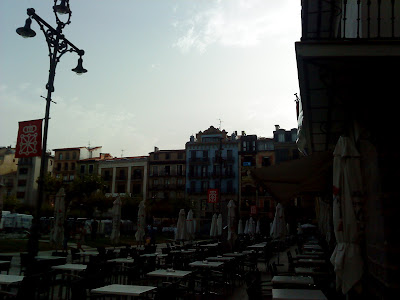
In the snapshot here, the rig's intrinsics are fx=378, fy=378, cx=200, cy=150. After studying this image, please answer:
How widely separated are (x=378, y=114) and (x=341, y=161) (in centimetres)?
143

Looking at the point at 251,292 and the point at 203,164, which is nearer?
the point at 251,292

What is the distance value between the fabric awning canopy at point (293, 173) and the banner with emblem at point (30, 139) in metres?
5.51

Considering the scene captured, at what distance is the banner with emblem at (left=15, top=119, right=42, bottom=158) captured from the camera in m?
9.61

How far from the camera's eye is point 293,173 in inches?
297

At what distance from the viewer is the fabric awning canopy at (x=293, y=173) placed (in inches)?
286

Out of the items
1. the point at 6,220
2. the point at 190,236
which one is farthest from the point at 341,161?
→ the point at 6,220

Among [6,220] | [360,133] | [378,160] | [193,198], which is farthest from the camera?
[193,198]

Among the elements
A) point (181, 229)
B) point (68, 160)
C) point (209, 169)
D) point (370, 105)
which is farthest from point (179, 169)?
point (370, 105)

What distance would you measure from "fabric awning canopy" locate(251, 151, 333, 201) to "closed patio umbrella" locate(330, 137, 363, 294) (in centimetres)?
194

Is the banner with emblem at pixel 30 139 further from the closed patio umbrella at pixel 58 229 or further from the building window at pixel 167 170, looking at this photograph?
the building window at pixel 167 170

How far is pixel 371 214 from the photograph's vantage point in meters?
6.58

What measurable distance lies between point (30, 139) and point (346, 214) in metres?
7.93

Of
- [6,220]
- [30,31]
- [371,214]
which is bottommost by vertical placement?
[6,220]

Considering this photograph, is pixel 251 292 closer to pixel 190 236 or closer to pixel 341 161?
pixel 341 161
